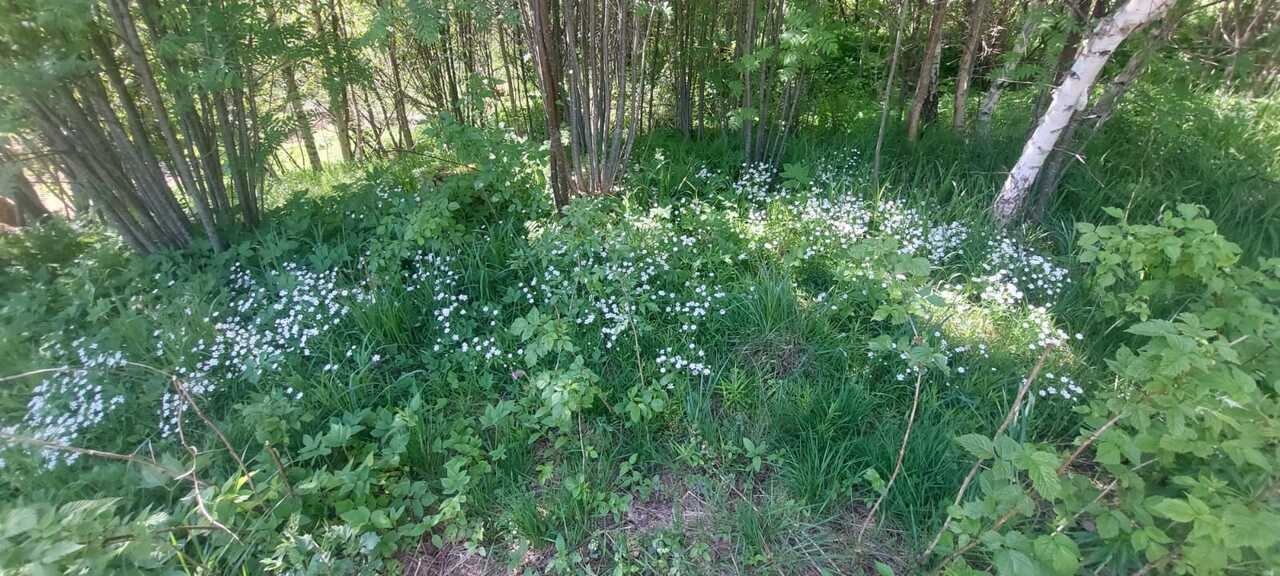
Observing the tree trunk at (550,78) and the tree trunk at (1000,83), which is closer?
the tree trunk at (550,78)

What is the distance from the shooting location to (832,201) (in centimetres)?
368

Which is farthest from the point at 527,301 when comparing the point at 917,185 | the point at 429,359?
the point at 917,185

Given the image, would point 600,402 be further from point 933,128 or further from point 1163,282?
point 933,128

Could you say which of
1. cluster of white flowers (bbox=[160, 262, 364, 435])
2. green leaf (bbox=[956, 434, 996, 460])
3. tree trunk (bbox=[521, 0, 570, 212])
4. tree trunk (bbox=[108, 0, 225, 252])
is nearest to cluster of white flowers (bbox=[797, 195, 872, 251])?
tree trunk (bbox=[521, 0, 570, 212])

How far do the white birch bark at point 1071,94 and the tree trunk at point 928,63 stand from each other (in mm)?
949

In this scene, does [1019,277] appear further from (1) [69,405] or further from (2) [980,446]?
(1) [69,405]

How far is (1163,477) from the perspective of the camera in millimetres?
1852

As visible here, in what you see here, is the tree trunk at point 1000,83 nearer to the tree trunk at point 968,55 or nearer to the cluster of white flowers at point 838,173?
the tree trunk at point 968,55

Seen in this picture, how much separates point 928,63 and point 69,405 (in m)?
5.31

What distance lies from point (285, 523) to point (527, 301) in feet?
4.73

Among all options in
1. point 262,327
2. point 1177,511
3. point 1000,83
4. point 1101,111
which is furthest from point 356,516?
point 1000,83

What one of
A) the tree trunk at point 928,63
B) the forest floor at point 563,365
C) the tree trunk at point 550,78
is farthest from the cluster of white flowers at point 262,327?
the tree trunk at point 928,63

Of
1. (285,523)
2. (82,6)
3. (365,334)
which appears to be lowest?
(285,523)

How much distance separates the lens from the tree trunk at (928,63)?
12.8 feet
